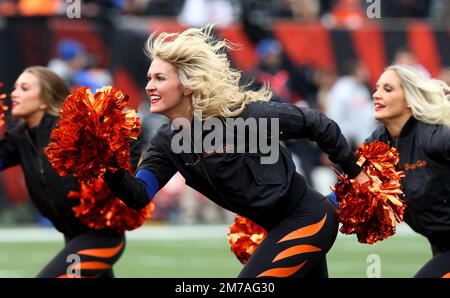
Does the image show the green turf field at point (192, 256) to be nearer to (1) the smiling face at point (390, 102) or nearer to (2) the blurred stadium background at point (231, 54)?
(2) the blurred stadium background at point (231, 54)

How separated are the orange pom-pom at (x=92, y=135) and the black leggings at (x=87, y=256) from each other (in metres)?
1.15

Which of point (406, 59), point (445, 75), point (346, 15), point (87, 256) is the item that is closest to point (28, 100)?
point (87, 256)

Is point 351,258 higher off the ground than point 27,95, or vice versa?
point 27,95

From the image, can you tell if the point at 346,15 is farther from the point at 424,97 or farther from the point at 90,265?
the point at 90,265

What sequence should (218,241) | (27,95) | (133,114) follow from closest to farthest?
(133,114), (27,95), (218,241)

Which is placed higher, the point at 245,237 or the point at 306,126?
the point at 306,126

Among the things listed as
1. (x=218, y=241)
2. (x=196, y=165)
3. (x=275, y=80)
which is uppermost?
(x=196, y=165)

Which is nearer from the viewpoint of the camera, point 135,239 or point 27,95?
point 27,95

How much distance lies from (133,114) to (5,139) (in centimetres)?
158

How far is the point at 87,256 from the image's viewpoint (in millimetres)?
6293

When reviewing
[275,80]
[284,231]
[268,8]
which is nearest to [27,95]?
[284,231]

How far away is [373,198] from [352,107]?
8.18 m

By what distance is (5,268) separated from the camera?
9.45m
